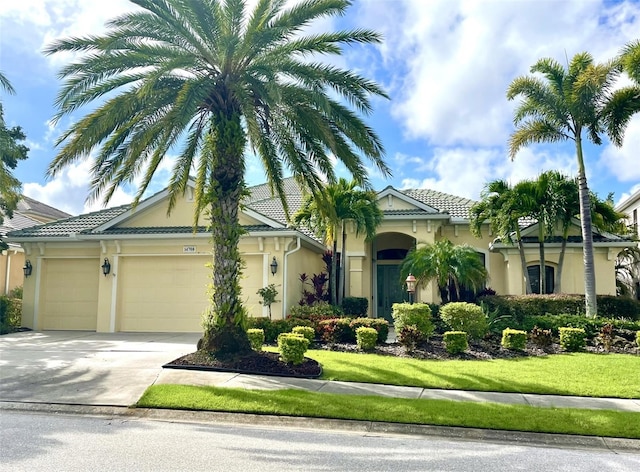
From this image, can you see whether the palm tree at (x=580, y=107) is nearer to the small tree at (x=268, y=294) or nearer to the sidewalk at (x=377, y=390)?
the sidewalk at (x=377, y=390)

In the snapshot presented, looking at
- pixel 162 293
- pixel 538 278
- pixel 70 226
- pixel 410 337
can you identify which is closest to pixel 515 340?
pixel 410 337

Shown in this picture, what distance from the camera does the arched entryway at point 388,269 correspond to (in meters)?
19.8

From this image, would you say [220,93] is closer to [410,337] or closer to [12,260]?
[410,337]

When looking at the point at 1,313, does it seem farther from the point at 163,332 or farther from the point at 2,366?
the point at 2,366

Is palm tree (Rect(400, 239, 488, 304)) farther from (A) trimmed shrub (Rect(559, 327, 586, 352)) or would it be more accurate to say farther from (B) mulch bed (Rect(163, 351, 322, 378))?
(B) mulch bed (Rect(163, 351, 322, 378))

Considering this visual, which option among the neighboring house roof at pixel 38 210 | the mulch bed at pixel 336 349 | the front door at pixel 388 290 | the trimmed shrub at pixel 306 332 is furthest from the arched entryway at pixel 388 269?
Result: the neighboring house roof at pixel 38 210

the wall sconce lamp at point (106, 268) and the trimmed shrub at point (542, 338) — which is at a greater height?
the wall sconce lamp at point (106, 268)

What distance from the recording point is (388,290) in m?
20.0

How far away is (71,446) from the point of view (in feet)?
18.5

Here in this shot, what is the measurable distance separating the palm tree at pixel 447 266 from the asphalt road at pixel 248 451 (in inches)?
367

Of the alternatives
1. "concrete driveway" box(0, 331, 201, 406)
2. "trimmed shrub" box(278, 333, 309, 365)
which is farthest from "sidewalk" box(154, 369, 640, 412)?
"concrete driveway" box(0, 331, 201, 406)

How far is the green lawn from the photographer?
8.49 m

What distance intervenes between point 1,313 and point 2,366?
7.10 metres

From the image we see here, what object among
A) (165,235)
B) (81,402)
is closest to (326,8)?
(81,402)
